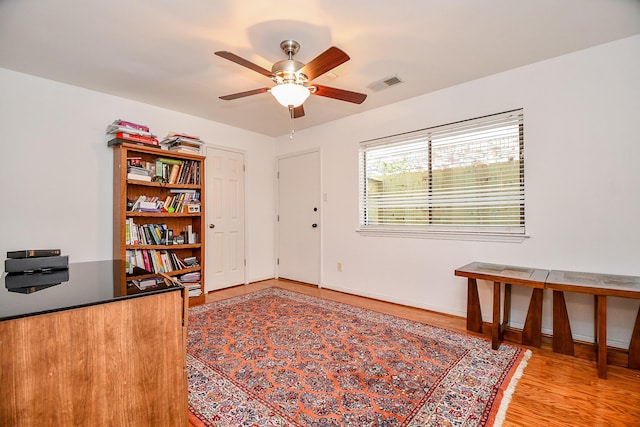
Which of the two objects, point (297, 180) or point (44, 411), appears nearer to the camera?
point (44, 411)

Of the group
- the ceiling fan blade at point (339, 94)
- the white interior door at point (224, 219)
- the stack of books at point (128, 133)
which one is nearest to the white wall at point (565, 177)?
the ceiling fan blade at point (339, 94)

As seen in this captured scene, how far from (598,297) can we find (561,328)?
0.45m

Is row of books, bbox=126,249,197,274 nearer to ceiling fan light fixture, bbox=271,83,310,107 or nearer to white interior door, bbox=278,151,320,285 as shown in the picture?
white interior door, bbox=278,151,320,285

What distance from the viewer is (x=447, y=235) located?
306 centimetres

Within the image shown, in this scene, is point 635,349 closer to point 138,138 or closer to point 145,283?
point 145,283

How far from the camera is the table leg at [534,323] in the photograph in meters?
2.39

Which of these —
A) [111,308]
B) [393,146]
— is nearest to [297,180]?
[393,146]

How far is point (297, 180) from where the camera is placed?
456 centimetres

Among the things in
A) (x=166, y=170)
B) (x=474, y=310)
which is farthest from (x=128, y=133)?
(x=474, y=310)

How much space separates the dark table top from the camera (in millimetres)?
968

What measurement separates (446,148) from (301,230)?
2.39 metres

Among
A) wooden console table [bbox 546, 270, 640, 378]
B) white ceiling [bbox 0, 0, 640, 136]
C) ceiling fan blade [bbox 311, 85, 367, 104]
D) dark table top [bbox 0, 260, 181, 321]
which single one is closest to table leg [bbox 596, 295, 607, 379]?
wooden console table [bbox 546, 270, 640, 378]

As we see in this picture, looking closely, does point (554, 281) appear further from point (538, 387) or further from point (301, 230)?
point (301, 230)

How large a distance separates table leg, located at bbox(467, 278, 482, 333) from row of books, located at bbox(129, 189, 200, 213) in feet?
10.5
